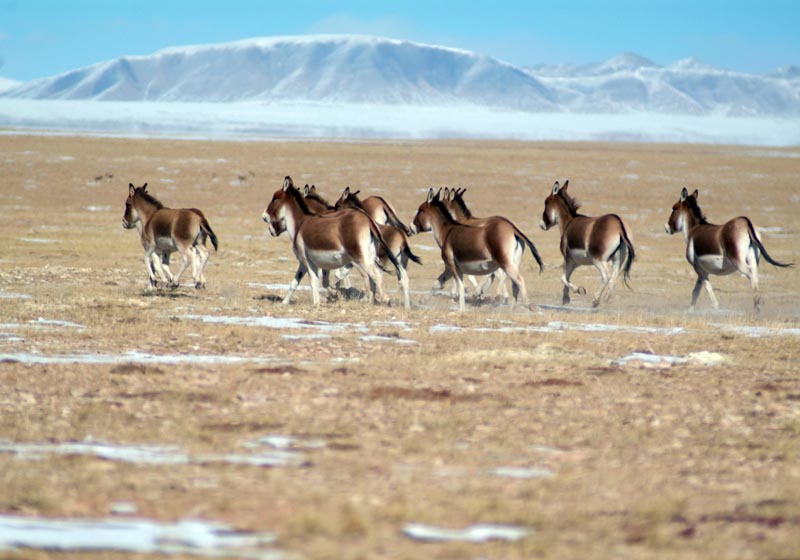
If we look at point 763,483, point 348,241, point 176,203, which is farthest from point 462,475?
point 176,203

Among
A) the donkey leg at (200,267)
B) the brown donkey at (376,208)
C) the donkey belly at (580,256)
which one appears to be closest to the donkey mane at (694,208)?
the donkey belly at (580,256)

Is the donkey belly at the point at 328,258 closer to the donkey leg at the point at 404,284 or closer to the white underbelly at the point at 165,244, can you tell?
the donkey leg at the point at 404,284

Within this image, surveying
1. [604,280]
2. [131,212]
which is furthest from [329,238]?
[604,280]

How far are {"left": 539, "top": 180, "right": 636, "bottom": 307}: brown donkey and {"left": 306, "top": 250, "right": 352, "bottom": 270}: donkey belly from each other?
4.93 m

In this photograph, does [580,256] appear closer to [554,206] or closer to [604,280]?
[604,280]

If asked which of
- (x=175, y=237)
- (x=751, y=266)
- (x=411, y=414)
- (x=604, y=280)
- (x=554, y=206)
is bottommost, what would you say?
(x=411, y=414)

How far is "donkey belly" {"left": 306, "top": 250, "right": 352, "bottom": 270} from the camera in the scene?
60.8ft

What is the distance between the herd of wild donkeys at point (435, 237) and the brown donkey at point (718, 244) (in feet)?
0.06

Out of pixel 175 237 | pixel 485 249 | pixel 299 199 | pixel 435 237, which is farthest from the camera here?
pixel 175 237

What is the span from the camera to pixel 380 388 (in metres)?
10.5

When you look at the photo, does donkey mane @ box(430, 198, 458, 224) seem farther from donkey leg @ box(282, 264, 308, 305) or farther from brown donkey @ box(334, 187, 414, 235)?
donkey leg @ box(282, 264, 308, 305)

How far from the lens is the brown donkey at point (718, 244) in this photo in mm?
20203

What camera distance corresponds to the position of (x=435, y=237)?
20.7m

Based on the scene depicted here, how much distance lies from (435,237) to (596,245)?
10.5 ft
